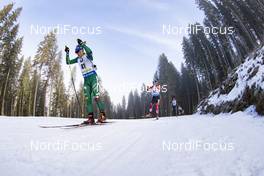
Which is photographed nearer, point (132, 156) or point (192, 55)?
point (132, 156)

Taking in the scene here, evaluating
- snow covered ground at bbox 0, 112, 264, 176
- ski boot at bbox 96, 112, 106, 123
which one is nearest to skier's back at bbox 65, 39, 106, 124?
ski boot at bbox 96, 112, 106, 123

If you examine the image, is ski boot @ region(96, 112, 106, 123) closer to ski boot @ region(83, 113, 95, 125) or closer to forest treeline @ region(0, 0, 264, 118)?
ski boot @ region(83, 113, 95, 125)

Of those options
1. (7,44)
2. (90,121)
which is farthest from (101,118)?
(7,44)

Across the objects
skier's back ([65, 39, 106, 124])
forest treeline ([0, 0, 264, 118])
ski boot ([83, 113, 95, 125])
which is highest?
forest treeline ([0, 0, 264, 118])

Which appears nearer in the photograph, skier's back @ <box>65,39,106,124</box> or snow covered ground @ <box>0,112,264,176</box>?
snow covered ground @ <box>0,112,264,176</box>

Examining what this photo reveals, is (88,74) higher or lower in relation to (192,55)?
lower

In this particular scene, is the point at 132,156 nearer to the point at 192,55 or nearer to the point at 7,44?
the point at 7,44

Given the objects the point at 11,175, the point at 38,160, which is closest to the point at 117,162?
the point at 38,160

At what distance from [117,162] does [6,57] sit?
119ft

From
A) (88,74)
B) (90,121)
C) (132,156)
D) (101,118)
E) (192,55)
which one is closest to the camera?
(132,156)

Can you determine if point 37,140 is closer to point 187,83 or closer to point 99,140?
point 99,140

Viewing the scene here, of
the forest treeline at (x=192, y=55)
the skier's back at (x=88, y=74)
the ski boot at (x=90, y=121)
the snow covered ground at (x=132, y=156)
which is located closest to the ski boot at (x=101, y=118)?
the skier's back at (x=88, y=74)

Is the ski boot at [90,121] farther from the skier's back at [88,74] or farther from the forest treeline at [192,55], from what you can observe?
the forest treeline at [192,55]

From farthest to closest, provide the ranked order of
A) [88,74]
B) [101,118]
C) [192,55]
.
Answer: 1. [192,55]
2. [101,118]
3. [88,74]
